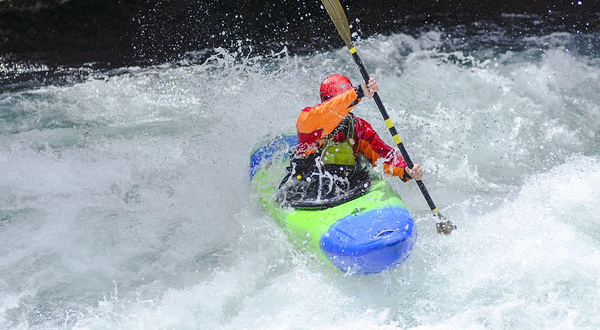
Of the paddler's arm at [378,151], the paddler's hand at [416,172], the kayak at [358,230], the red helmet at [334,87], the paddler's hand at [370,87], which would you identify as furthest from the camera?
the paddler's arm at [378,151]

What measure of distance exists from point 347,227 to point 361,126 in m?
0.97

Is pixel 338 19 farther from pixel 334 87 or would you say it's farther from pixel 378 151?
pixel 378 151

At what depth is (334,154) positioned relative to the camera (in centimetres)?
498

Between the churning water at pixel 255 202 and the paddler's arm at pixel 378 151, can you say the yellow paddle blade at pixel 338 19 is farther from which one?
the churning water at pixel 255 202

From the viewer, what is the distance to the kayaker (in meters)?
4.73

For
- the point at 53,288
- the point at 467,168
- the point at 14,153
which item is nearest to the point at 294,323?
the point at 53,288

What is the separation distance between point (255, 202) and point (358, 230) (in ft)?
4.59

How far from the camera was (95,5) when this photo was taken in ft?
28.1

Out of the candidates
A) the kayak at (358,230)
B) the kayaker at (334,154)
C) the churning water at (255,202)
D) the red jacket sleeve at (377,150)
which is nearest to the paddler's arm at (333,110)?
the kayaker at (334,154)

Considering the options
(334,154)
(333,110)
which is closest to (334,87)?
(333,110)

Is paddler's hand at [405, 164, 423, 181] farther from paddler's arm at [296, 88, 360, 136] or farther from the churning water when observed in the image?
paddler's arm at [296, 88, 360, 136]

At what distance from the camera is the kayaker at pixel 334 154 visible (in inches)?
186

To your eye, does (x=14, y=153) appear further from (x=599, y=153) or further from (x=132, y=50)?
(x=599, y=153)

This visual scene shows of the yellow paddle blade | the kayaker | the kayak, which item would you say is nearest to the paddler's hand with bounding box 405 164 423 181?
the kayaker
